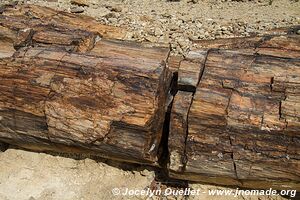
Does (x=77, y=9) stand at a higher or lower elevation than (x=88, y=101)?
lower

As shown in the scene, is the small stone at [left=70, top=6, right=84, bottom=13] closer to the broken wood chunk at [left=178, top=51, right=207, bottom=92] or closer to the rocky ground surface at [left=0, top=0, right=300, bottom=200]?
the rocky ground surface at [left=0, top=0, right=300, bottom=200]

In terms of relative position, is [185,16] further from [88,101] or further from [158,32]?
[88,101]

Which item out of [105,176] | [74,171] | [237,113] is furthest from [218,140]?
[74,171]

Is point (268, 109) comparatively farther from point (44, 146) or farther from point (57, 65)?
point (44, 146)

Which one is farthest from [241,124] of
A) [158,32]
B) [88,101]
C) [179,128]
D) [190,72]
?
[158,32]

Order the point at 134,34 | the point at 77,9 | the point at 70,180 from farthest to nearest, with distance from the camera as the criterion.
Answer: the point at 77,9 → the point at 134,34 → the point at 70,180

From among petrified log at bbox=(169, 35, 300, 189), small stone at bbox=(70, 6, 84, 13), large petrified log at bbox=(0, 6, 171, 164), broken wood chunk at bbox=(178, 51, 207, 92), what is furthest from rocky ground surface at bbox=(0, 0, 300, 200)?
broken wood chunk at bbox=(178, 51, 207, 92)

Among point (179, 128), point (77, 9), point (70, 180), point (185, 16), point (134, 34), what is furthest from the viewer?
point (77, 9)
